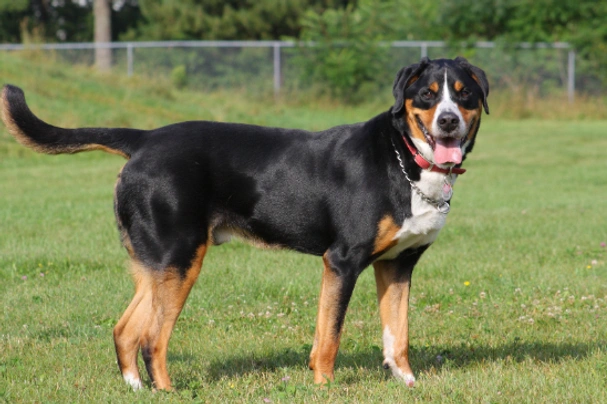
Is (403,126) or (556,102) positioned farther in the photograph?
(556,102)

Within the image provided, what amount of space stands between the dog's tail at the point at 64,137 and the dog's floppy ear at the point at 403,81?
164 cm

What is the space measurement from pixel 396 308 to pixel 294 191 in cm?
104

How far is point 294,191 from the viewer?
5.39 metres

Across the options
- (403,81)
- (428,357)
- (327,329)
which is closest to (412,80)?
(403,81)

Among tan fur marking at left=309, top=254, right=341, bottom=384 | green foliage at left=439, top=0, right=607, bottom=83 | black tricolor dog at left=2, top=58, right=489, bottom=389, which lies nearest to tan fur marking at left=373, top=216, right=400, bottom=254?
black tricolor dog at left=2, top=58, right=489, bottom=389

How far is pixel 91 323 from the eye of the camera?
6.61 meters

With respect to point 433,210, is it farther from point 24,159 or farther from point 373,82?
point 373,82

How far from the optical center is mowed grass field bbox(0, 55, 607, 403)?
5.25m

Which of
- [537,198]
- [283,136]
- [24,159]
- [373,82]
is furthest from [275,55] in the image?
[283,136]

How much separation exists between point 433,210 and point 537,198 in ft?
28.4

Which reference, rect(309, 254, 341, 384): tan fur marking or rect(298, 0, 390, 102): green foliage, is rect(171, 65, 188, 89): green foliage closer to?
rect(298, 0, 390, 102): green foliage

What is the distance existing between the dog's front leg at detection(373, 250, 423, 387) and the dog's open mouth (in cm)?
78

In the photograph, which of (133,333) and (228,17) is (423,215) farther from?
(228,17)

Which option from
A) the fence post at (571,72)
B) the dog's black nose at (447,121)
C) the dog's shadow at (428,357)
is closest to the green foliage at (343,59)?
the fence post at (571,72)
